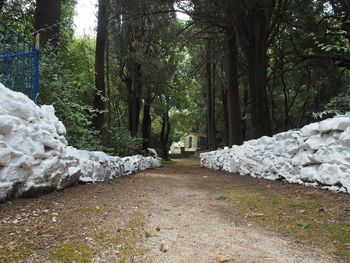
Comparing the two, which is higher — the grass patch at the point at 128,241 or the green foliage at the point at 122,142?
the green foliage at the point at 122,142

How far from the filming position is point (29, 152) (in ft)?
10.3

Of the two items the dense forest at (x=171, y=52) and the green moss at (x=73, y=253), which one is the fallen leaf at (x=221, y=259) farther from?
the dense forest at (x=171, y=52)

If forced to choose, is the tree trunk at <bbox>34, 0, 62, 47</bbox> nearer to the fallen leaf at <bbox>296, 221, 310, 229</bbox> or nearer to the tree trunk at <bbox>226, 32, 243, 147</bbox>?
the tree trunk at <bbox>226, 32, 243, 147</bbox>

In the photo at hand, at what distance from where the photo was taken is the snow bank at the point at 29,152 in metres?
2.84

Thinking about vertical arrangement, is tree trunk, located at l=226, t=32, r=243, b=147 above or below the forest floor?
above

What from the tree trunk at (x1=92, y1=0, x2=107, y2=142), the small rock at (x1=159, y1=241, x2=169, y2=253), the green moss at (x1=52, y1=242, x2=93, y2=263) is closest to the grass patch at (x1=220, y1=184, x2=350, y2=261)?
the small rock at (x1=159, y1=241, x2=169, y2=253)

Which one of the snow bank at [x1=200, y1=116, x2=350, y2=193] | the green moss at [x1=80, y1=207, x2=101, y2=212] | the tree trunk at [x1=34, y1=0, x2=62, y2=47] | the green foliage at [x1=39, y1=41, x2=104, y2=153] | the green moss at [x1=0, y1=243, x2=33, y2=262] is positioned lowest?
the green moss at [x1=80, y1=207, x2=101, y2=212]

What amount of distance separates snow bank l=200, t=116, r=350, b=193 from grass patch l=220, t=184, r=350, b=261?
32 cm

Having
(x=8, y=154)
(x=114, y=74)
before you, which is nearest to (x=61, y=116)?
(x=8, y=154)

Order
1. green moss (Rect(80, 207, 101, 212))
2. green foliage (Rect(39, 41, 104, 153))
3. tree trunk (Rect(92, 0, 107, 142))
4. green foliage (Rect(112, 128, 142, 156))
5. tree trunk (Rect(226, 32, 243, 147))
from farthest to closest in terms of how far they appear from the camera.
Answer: tree trunk (Rect(226, 32, 243, 147)) → green foliage (Rect(112, 128, 142, 156)) → tree trunk (Rect(92, 0, 107, 142)) → green foliage (Rect(39, 41, 104, 153)) → green moss (Rect(80, 207, 101, 212))

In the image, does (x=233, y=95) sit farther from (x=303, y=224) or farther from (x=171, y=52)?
(x=303, y=224)

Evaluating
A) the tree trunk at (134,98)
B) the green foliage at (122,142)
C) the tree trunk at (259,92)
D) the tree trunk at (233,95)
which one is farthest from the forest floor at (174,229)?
the tree trunk at (134,98)

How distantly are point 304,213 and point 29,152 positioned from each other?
3.10 meters

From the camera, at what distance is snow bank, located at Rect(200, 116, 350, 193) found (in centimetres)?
390
